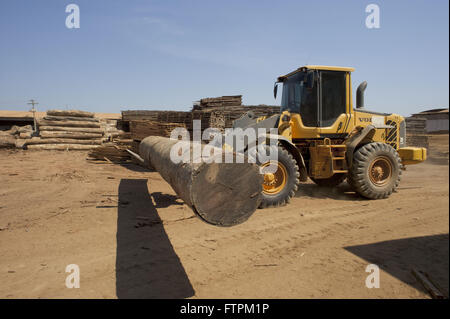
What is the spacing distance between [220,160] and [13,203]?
19.2ft

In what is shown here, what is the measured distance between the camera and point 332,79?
759 cm

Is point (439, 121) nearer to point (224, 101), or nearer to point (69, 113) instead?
point (224, 101)

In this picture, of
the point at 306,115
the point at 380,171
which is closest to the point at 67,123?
the point at 306,115

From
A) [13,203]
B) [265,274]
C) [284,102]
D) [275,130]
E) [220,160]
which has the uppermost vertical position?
[284,102]

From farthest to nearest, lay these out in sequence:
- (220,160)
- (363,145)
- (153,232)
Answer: (363,145) < (153,232) < (220,160)

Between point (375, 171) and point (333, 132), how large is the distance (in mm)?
1510

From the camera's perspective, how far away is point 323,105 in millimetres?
7547

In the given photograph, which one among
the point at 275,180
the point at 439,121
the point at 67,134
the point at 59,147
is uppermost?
the point at 67,134

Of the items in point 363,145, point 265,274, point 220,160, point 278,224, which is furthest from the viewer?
point 363,145

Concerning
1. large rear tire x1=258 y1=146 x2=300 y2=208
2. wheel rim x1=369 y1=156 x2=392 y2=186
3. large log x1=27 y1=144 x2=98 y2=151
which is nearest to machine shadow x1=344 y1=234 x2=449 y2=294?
large rear tire x1=258 y1=146 x2=300 y2=208

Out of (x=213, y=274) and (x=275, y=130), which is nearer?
(x=213, y=274)

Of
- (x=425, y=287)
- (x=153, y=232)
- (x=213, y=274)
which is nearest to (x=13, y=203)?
(x=153, y=232)

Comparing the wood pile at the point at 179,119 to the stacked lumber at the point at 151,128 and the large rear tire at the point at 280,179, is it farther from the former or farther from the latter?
the large rear tire at the point at 280,179

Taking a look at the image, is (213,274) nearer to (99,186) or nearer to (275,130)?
(275,130)
